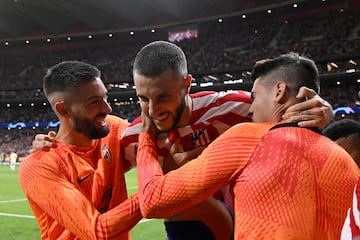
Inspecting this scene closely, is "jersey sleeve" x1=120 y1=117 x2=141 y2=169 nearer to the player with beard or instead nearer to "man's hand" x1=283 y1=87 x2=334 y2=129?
the player with beard

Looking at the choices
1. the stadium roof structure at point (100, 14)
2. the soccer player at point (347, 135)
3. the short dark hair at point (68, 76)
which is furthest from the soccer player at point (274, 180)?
the stadium roof structure at point (100, 14)

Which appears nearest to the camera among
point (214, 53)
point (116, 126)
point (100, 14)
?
point (116, 126)

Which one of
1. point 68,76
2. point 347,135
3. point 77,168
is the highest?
point 68,76

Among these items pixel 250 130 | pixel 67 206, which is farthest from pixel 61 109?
pixel 250 130

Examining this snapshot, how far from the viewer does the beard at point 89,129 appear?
2795mm

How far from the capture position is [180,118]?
2.56 meters

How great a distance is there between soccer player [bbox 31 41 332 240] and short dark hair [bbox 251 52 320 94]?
198 mm

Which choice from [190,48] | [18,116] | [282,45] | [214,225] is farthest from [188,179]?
Answer: [18,116]

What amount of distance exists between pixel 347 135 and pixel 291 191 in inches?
75.0

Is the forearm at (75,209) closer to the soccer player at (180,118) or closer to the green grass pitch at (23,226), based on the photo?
the soccer player at (180,118)

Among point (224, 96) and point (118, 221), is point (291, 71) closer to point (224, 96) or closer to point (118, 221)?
point (224, 96)

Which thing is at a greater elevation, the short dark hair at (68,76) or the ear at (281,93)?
the short dark hair at (68,76)

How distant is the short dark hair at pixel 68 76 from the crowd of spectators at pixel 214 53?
27.3 metres

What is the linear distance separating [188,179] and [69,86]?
4.12 ft
